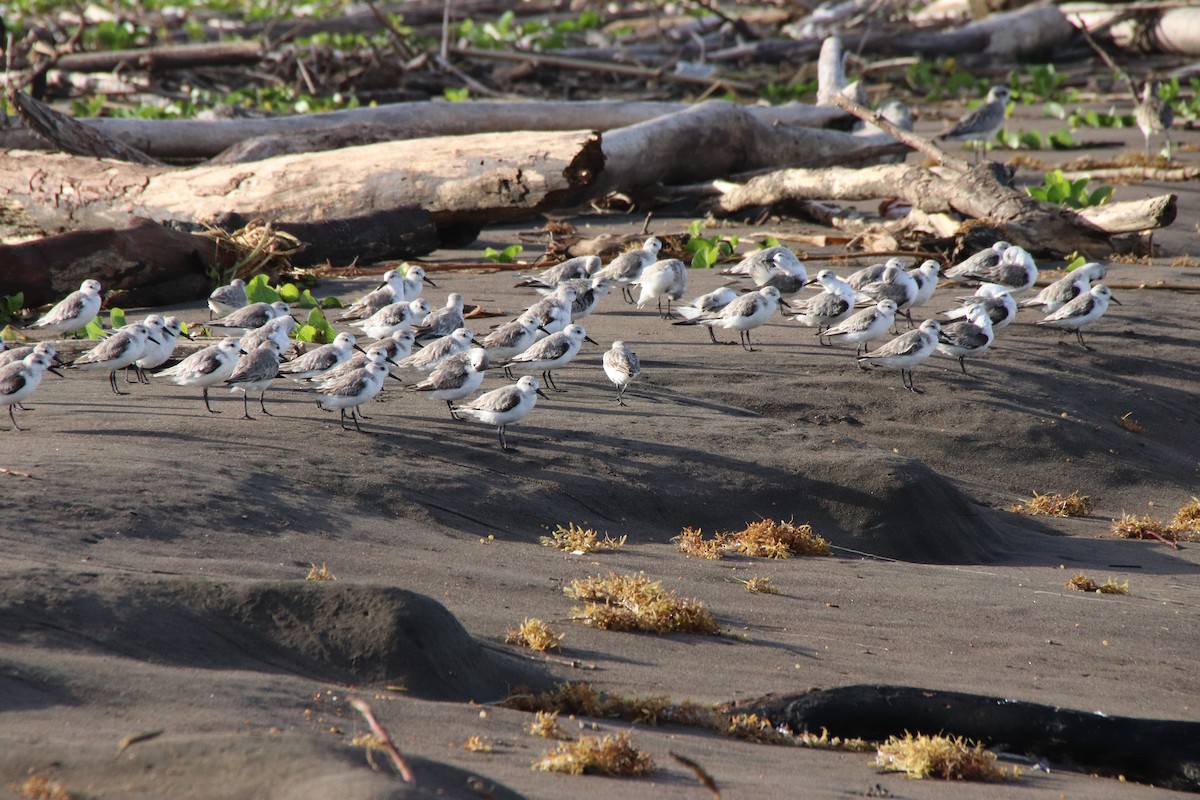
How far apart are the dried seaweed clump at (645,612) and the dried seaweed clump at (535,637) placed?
0.50 m

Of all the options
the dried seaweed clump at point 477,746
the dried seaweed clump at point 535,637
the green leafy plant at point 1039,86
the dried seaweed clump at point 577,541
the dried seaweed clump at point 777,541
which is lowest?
the dried seaweed clump at point 777,541

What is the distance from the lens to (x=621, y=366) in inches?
449

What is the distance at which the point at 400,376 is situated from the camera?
12.5 meters

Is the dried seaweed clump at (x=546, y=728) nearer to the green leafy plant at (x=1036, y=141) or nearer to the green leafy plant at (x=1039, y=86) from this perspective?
the green leafy plant at (x=1036, y=141)

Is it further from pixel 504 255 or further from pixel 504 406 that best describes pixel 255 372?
pixel 504 255

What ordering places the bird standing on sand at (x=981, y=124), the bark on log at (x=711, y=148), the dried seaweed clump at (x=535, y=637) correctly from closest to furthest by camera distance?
the dried seaweed clump at (x=535, y=637) < the bark on log at (x=711, y=148) < the bird standing on sand at (x=981, y=124)

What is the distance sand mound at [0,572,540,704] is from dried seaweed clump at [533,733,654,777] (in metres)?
0.93

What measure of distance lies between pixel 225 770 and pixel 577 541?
4700 mm

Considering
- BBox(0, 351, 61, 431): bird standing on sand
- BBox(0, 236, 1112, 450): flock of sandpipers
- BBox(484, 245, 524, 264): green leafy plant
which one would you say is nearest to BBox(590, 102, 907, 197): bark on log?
BBox(484, 245, 524, 264): green leafy plant

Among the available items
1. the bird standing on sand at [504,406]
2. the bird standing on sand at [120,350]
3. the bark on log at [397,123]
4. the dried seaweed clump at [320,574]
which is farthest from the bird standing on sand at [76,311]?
the bark on log at [397,123]

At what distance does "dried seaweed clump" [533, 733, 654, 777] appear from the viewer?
5.20 meters

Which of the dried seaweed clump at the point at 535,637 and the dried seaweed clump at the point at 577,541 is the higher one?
the dried seaweed clump at the point at 535,637

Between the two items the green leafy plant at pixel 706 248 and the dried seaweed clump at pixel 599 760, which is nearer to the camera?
the dried seaweed clump at pixel 599 760

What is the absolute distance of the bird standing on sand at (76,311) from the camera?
1257cm
